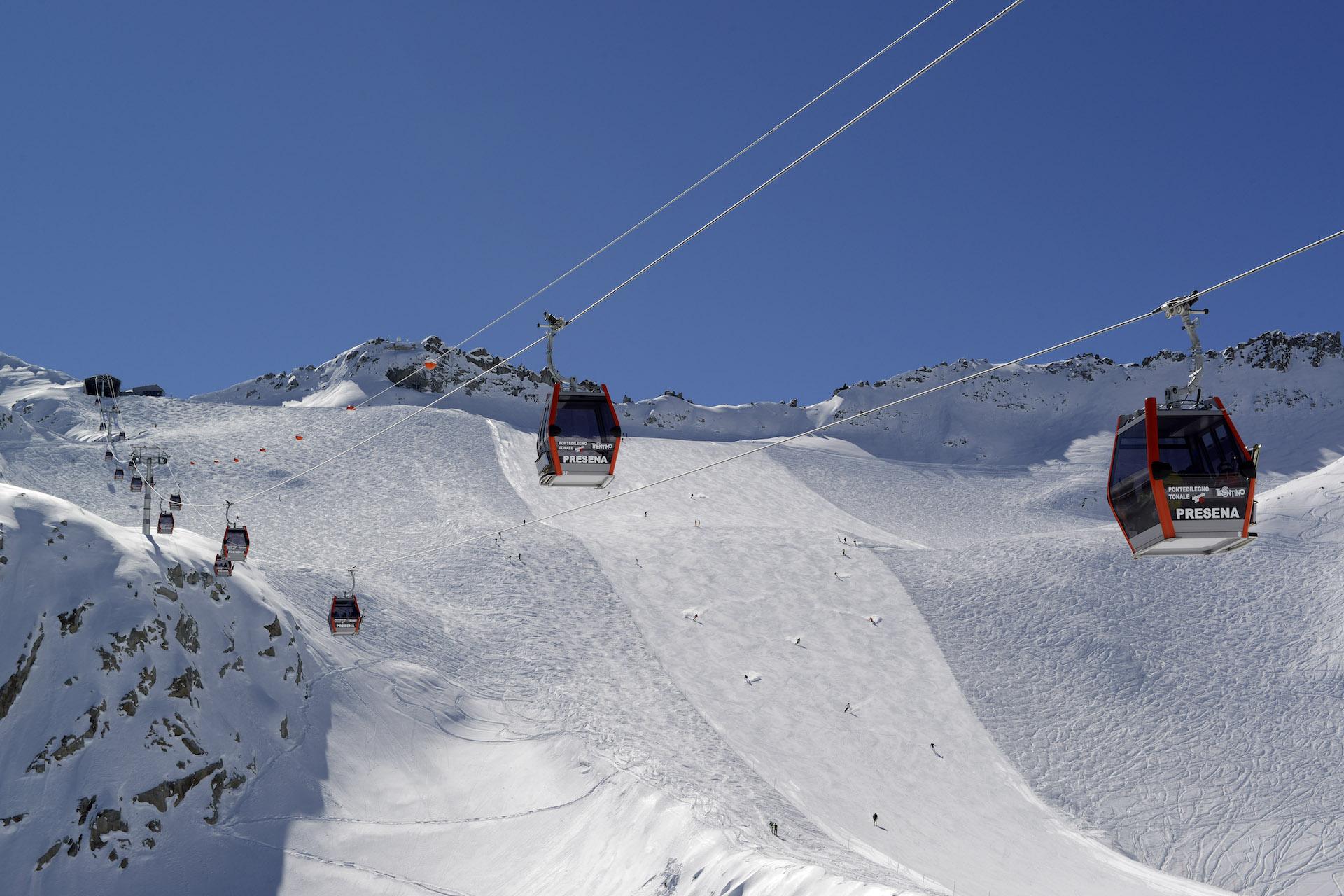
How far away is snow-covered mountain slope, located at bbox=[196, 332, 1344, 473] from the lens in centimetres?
9969

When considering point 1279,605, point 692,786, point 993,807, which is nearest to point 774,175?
point 692,786

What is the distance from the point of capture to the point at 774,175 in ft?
40.1

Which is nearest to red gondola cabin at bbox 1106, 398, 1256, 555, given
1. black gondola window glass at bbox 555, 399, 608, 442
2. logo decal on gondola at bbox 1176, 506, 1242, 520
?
logo decal on gondola at bbox 1176, 506, 1242, 520

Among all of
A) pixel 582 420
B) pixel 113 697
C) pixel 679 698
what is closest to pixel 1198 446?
pixel 582 420

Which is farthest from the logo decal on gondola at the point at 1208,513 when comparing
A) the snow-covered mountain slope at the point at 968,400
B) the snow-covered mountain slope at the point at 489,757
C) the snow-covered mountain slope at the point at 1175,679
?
the snow-covered mountain slope at the point at 968,400

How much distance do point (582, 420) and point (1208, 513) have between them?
A: 31.0 ft

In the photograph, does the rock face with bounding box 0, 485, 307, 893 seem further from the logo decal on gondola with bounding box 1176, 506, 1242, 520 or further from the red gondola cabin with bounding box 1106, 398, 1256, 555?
the logo decal on gondola with bounding box 1176, 506, 1242, 520

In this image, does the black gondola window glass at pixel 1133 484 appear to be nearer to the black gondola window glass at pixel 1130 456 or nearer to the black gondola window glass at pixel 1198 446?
the black gondola window glass at pixel 1130 456

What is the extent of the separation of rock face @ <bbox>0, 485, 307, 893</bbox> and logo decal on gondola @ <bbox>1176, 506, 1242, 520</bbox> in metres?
24.7

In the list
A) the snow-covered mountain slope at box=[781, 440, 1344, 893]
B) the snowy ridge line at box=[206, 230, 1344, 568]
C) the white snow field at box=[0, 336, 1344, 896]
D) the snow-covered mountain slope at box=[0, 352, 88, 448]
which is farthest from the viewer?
the snow-covered mountain slope at box=[0, 352, 88, 448]

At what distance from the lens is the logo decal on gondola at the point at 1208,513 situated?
13.3 m

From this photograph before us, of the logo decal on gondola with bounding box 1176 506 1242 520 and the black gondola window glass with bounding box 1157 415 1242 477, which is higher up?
the black gondola window glass with bounding box 1157 415 1242 477

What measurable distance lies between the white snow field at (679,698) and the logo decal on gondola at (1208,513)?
8.57 m

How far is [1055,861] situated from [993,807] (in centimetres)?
361
